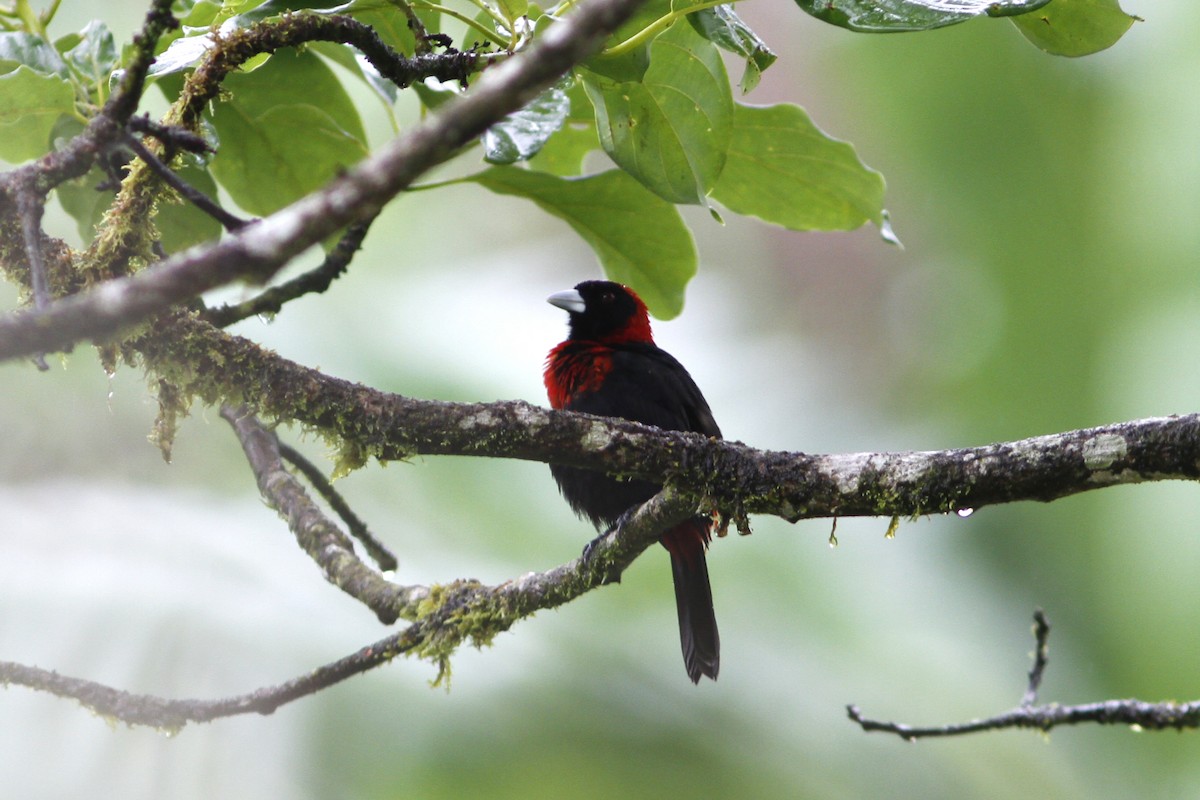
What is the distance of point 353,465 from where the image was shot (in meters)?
2.08

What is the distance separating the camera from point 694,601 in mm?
3520

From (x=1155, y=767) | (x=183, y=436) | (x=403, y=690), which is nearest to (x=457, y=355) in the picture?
(x=183, y=436)

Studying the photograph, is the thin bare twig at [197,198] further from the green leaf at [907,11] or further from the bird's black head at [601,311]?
the bird's black head at [601,311]

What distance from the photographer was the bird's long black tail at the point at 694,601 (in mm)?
3445

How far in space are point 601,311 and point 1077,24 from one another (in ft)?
8.66

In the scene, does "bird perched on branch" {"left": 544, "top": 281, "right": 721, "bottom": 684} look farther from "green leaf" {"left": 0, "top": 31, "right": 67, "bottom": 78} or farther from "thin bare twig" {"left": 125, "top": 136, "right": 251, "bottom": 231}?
"thin bare twig" {"left": 125, "top": 136, "right": 251, "bottom": 231}

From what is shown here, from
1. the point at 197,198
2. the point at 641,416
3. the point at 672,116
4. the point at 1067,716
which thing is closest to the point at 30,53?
the point at 197,198

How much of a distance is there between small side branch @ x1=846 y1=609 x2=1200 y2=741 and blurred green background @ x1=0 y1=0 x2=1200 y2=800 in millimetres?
931

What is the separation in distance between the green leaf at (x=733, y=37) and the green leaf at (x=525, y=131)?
0.31 m

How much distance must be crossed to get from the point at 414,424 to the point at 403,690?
5.29ft

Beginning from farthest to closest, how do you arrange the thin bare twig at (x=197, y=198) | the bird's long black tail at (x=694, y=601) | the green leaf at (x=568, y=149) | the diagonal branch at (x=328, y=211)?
the bird's long black tail at (x=694, y=601), the green leaf at (x=568, y=149), the thin bare twig at (x=197, y=198), the diagonal branch at (x=328, y=211)

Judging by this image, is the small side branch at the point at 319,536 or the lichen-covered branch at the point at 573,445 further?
the small side branch at the point at 319,536

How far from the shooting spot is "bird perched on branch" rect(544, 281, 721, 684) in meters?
3.48

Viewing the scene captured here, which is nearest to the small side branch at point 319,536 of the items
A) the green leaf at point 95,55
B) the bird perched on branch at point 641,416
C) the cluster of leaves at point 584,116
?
the cluster of leaves at point 584,116
